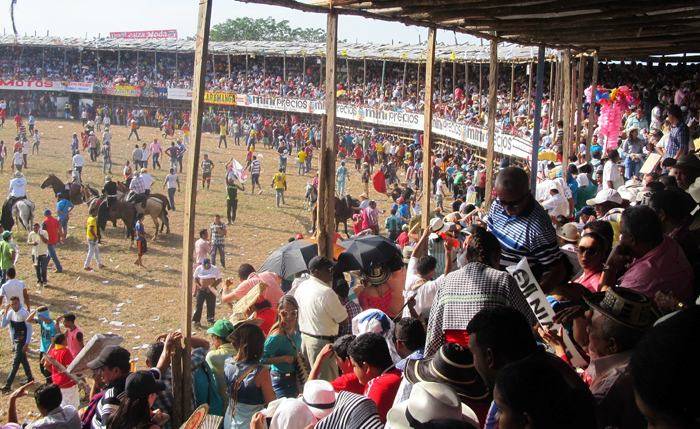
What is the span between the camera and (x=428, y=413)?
2.64 metres

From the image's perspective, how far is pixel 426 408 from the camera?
8.72ft

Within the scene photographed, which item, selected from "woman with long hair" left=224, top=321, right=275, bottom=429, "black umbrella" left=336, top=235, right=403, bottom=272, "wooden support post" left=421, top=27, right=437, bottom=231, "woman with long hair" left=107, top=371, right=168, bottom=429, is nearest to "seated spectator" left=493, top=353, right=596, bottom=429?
"woman with long hair" left=107, top=371, right=168, bottom=429

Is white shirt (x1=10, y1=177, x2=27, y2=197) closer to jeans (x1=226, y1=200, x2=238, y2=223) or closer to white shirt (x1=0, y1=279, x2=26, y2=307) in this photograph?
jeans (x1=226, y1=200, x2=238, y2=223)

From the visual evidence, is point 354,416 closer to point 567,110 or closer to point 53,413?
point 53,413

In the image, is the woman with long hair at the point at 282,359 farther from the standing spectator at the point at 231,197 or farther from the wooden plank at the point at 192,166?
the standing spectator at the point at 231,197

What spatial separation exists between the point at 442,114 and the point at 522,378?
2997cm

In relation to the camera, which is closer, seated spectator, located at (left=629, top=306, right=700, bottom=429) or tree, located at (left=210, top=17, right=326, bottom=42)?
seated spectator, located at (left=629, top=306, right=700, bottom=429)

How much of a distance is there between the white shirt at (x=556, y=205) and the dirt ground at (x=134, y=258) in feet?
14.9

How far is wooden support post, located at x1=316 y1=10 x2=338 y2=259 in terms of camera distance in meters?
7.67

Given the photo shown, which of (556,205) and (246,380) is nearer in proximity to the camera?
(246,380)

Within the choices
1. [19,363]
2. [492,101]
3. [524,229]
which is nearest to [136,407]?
[524,229]

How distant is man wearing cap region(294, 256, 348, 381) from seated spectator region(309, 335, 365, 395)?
32.8 inches

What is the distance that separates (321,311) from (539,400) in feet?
11.8

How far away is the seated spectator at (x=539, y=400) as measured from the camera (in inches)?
88.0
